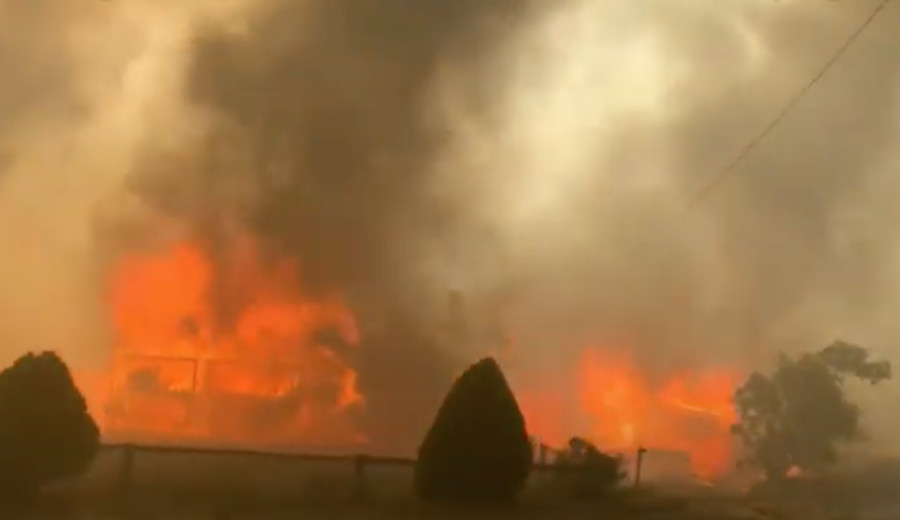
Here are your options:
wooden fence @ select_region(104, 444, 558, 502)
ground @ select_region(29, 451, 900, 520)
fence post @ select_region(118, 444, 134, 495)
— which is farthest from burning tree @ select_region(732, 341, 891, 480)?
fence post @ select_region(118, 444, 134, 495)

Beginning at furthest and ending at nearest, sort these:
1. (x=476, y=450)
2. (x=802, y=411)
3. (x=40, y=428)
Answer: (x=802, y=411) → (x=476, y=450) → (x=40, y=428)

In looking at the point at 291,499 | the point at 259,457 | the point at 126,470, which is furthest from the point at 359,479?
the point at 126,470

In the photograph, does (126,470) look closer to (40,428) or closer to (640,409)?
(40,428)

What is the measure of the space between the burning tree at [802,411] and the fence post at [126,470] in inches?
596

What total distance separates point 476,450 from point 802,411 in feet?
43.4

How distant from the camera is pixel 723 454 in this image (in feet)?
91.8

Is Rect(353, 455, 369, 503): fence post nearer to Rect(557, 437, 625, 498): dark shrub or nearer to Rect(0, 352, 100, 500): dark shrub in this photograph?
Rect(557, 437, 625, 498): dark shrub

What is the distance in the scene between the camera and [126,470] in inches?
547

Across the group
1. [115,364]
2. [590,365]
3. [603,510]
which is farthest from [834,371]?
[115,364]

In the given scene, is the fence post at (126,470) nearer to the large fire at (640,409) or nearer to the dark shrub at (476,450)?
the dark shrub at (476,450)

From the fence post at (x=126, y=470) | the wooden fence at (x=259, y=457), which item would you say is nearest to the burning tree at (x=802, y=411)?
the wooden fence at (x=259, y=457)

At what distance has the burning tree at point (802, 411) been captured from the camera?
2331cm

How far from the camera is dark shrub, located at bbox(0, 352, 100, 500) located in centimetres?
1259

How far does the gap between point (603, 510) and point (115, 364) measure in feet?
78.4
